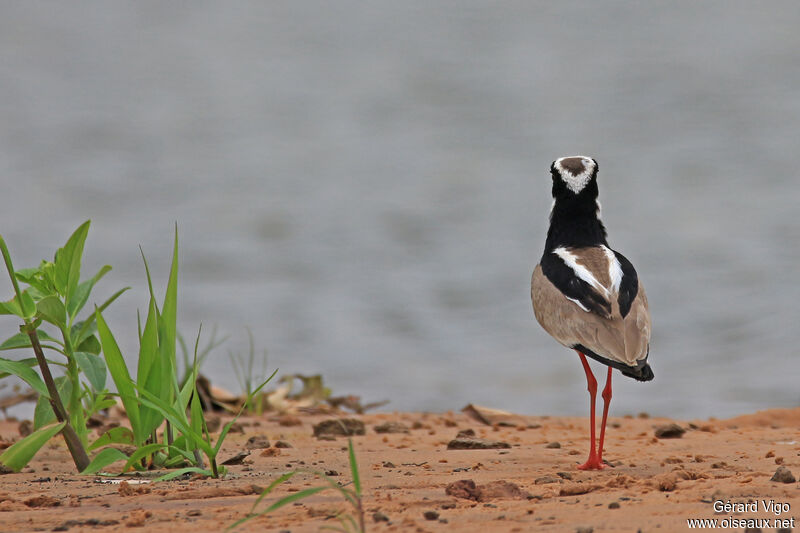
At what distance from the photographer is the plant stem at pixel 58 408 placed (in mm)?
3818

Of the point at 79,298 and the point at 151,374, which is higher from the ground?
the point at 79,298

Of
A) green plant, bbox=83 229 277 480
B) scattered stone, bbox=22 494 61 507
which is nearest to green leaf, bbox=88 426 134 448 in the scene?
green plant, bbox=83 229 277 480

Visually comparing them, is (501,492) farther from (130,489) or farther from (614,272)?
(614,272)

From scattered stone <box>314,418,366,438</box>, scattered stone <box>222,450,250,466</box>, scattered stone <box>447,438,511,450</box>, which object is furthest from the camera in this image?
scattered stone <box>314,418,366,438</box>

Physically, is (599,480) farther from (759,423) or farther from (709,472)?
(759,423)

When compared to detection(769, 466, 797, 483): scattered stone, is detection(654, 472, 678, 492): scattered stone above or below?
below

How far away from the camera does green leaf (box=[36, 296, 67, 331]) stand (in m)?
3.78

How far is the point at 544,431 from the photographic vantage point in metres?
6.05

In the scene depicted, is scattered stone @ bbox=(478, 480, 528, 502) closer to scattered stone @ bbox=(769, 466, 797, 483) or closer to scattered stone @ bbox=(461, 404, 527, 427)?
scattered stone @ bbox=(769, 466, 797, 483)

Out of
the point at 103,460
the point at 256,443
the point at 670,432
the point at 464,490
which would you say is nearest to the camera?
the point at 464,490

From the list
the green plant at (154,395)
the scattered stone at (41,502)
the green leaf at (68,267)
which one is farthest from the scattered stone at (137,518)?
the green leaf at (68,267)

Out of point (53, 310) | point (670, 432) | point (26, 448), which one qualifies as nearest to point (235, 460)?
point (26, 448)

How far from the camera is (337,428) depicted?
5.68 m

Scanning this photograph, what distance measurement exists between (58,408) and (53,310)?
1.34 feet
